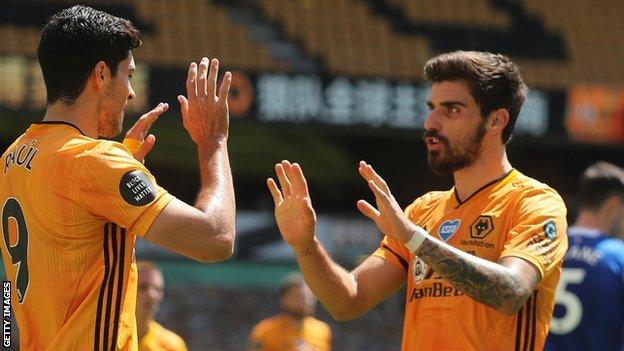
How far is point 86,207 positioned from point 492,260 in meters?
1.43

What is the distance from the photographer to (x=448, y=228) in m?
4.52

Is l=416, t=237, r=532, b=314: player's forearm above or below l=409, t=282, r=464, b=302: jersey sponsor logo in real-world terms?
above

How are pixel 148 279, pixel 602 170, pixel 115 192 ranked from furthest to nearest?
1. pixel 148 279
2. pixel 602 170
3. pixel 115 192

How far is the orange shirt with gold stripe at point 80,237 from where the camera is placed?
3812mm

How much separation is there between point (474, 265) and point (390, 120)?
39.4 feet

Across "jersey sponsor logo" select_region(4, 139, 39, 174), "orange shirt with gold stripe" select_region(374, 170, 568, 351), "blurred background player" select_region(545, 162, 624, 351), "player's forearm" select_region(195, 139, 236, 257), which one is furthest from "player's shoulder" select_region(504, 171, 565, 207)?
"blurred background player" select_region(545, 162, 624, 351)

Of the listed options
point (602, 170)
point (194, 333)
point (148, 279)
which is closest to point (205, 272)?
point (194, 333)

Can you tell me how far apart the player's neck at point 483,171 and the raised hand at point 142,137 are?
3.70 feet

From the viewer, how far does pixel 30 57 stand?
569 inches

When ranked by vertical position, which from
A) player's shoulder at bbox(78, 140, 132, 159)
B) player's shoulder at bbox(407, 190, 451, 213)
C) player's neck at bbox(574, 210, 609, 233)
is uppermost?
player's shoulder at bbox(78, 140, 132, 159)

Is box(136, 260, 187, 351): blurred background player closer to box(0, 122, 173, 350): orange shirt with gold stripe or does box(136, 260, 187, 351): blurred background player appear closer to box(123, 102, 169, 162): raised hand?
box(123, 102, 169, 162): raised hand

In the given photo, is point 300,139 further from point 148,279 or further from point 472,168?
point 472,168

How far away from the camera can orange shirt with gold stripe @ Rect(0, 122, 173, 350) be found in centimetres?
381

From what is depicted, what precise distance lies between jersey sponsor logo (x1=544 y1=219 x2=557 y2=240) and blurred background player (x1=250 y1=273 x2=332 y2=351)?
663cm
